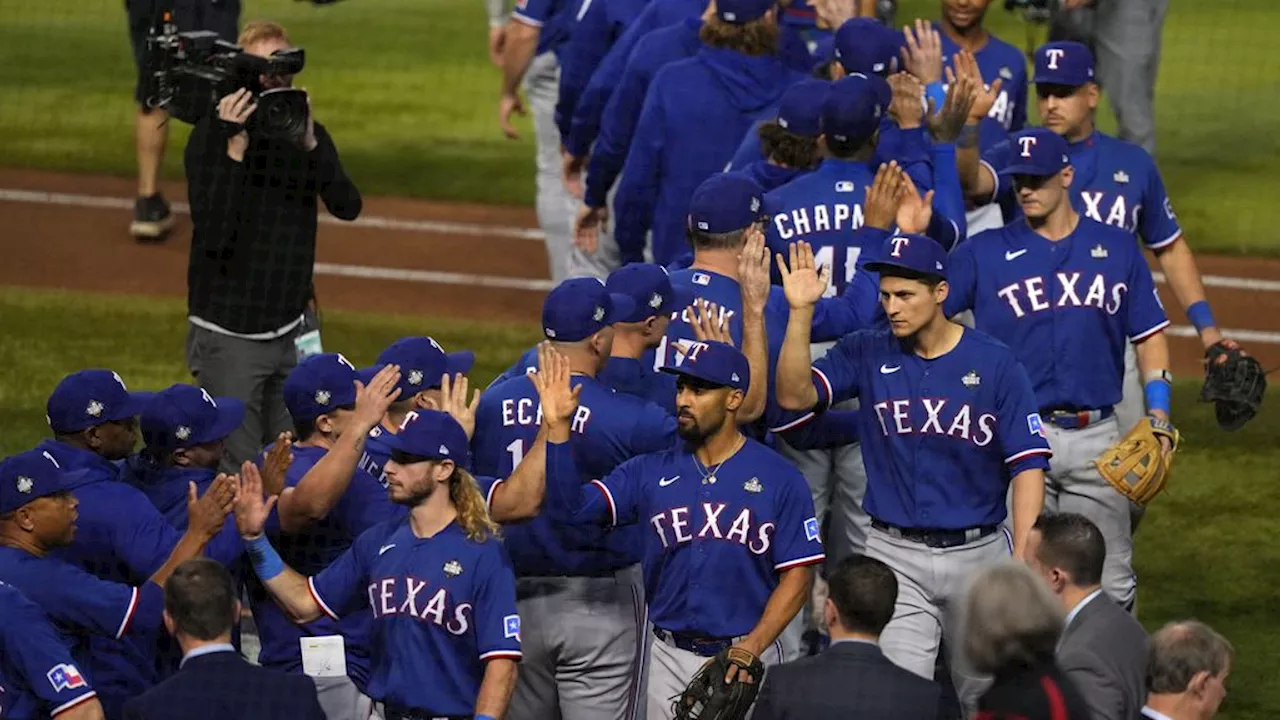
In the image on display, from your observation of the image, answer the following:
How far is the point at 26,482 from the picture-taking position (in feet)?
16.9

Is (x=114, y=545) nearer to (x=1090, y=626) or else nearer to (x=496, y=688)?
(x=496, y=688)

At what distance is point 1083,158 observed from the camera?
6961 mm

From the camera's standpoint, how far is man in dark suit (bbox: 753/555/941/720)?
174 inches

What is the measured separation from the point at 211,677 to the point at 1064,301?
9.52 feet

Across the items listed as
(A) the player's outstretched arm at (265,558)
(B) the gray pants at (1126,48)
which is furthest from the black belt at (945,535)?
(B) the gray pants at (1126,48)

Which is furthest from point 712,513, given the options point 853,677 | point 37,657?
point 37,657

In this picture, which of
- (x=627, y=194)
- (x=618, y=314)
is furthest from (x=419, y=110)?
(x=618, y=314)

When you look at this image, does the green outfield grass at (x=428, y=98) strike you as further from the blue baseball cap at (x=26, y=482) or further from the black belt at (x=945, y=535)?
the blue baseball cap at (x=26, y=482)

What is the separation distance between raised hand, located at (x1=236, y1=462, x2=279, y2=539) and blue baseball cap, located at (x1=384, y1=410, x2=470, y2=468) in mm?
433

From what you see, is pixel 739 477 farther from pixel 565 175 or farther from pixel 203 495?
pixel 565 175

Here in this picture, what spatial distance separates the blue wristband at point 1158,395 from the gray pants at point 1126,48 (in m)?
4.47

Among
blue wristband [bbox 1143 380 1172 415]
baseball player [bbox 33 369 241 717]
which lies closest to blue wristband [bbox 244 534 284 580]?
baseball player [bbox 33 369 241 717]

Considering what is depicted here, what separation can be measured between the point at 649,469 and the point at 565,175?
14.1ft

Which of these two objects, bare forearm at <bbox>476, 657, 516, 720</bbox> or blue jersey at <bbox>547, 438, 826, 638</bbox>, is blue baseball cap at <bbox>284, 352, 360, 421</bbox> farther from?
bare forearm at <bbox>476, 657, 516, 720</bbox>
